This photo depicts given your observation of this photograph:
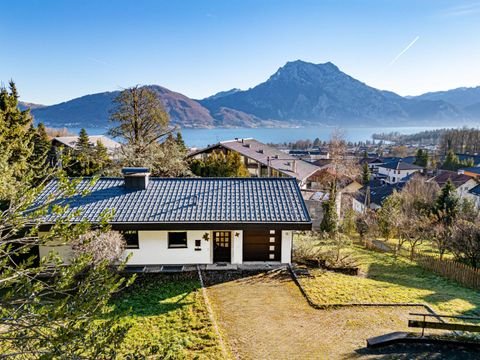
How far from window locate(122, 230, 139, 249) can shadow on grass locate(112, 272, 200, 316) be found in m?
1.48

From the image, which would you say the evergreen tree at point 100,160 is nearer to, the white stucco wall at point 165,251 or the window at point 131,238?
the window at point 131,238

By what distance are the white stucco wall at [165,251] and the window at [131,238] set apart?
161 millimetres

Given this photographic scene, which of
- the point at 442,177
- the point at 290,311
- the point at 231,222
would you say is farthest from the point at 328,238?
the point at 442,177

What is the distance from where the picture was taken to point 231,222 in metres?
14.2

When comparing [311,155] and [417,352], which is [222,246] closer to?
[417,352]

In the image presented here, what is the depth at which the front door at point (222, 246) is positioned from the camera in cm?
1497

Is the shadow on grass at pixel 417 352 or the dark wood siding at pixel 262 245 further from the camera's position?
the dark wood siding at pixel 262 245

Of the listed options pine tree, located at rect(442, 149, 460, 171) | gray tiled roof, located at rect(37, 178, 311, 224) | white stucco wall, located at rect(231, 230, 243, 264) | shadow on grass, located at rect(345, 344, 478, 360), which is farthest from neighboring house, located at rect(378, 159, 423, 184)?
shadow on grass, located at rect(345, 344, 478, 360)

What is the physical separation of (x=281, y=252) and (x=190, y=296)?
196 inches

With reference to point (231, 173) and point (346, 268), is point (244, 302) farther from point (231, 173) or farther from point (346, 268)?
point (231, 173)

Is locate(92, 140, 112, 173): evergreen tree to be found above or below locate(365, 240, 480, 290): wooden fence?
above

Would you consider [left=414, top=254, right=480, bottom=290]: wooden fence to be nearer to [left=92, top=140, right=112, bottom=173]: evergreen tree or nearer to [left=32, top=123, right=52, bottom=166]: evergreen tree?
[left=32, top=123, right=52, bottom=166]: evergreen tree

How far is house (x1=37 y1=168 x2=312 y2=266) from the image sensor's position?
14.2 metres

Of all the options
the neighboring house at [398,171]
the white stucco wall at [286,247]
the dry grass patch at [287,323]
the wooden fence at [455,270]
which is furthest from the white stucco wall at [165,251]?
the neighboring house at [398,171]
